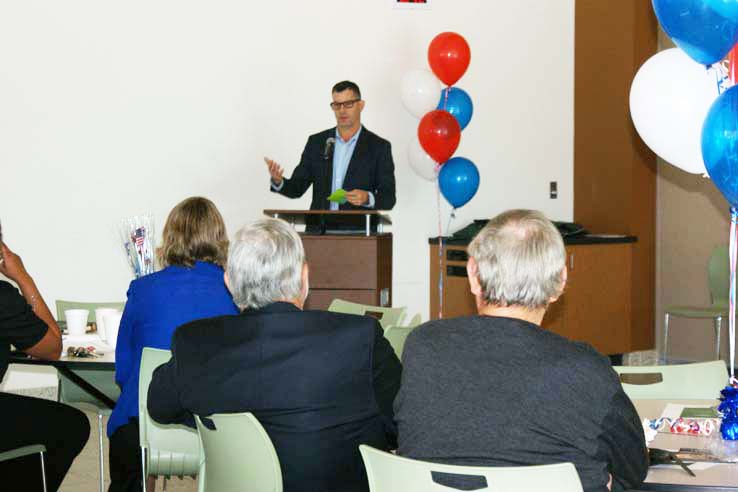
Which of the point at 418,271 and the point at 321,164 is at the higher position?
the point at 321,164

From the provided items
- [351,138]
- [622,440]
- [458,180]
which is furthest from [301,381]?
[458,180]

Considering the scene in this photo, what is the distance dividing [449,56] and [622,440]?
5078mm

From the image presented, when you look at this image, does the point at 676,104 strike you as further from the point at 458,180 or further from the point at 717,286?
the point at 717,286

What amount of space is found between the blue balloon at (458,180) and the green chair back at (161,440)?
3.79 meters

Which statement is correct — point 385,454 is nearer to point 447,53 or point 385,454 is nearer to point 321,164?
point 321,164

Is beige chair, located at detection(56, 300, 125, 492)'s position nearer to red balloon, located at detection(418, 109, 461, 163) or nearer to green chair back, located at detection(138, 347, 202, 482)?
green chair back, located at detection(138, 347, 202, 482)

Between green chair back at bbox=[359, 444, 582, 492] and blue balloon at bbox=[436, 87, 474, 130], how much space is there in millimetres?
5178

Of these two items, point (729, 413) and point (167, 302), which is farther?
point (167, 302)

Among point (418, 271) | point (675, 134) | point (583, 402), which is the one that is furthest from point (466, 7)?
point (583, 402)

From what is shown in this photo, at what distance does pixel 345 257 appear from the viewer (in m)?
5.34

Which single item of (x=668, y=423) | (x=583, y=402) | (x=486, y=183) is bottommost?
(x=668, y=423)

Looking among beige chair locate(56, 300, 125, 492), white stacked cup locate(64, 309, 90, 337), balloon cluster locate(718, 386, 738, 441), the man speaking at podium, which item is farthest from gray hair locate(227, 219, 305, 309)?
the man speaking at podium

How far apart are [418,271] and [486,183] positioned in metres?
0.93

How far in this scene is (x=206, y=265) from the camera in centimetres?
345
